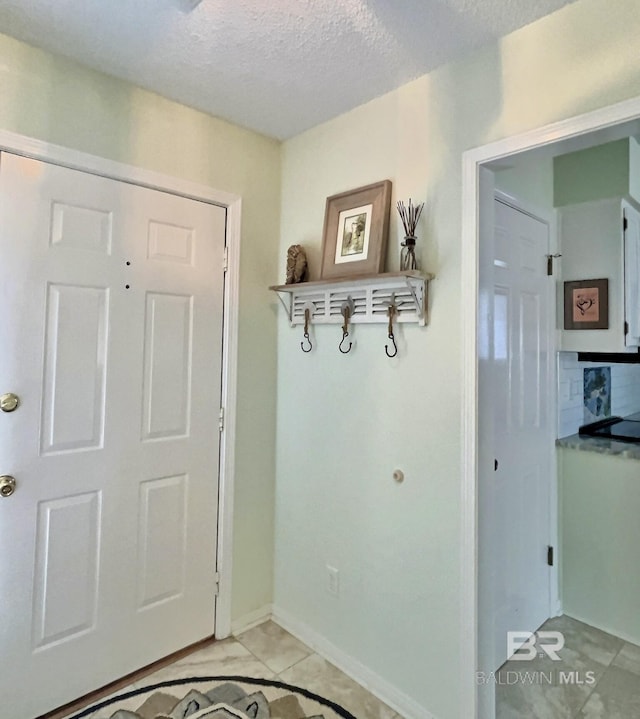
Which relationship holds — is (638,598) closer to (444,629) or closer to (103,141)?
(444,629)

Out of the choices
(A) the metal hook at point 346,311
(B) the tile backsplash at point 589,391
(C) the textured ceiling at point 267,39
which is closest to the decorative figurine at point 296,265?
(A) the metal hook at point 346,311

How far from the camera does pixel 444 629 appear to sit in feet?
5.62

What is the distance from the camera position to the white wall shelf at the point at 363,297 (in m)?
1.76

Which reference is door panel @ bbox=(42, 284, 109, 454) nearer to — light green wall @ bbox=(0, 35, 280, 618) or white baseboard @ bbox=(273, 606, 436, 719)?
light green wall @ bbox=(0, 35, 280, 618)

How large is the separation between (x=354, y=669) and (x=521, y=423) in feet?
4.38

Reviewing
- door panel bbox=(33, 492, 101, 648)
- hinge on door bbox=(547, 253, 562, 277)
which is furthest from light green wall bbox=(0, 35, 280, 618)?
hinge on door bbox=(547, 253, 562, 277)

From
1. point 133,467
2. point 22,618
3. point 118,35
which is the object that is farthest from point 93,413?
point 118,35

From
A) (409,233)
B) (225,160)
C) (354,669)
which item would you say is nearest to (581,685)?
(354,669)

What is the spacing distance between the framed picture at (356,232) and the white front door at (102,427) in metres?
0.52

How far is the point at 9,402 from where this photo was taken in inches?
64.6

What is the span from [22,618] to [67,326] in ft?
3.53

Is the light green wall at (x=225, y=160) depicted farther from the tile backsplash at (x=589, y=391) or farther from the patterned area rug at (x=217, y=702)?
the tile backsplash at (x=589, y=391)

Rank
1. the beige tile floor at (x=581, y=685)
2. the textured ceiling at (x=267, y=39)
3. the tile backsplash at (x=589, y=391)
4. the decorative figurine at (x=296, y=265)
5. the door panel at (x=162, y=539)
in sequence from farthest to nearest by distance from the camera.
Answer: the tile backsplash at (x=589, y=391) < the decorative figurine at (x=296, y=265) < the door panel at (x=162, y=539) < the beige tile floor at (x=581, y=685) < the textured ceiling at (x=267, y=39)

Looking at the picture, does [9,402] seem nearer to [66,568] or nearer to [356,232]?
[66,568]
